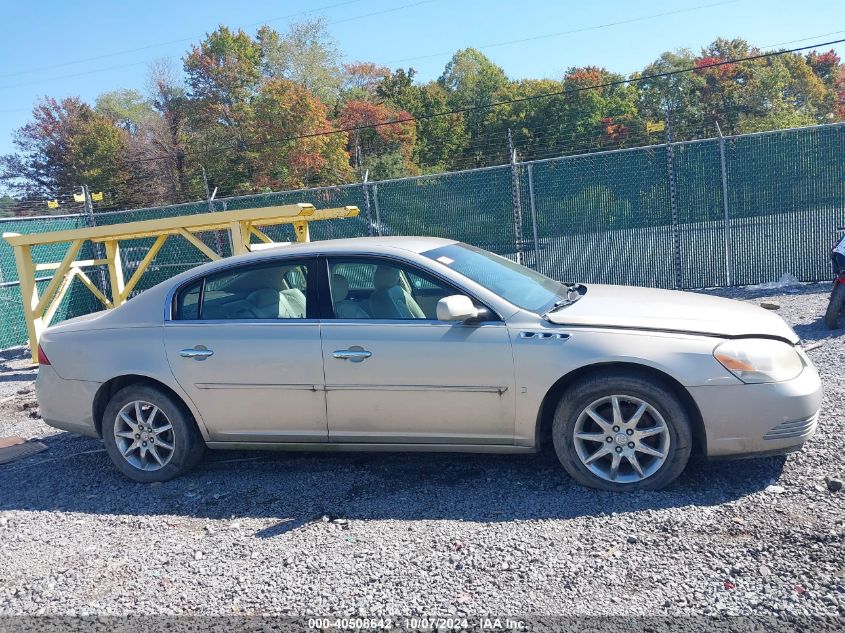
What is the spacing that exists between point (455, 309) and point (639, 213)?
8.17 metres

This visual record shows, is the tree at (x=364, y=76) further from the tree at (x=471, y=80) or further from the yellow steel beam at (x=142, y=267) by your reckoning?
the yellow steel beam at (x=142, y=267)

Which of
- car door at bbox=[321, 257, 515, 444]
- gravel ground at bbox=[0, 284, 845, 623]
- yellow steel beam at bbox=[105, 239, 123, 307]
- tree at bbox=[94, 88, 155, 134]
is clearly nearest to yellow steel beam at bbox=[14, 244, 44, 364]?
yellow steel beam at bbox=[105, 239, 123, 307]

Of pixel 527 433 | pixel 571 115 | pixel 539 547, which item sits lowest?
pixel 539 547

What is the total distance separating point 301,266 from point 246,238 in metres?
4.43

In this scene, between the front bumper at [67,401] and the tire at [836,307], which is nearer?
the front bumper at [67,401]

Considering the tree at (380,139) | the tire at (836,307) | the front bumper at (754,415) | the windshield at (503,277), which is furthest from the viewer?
the tree at (380,139)

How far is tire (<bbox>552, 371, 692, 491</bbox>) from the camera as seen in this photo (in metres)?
4.35

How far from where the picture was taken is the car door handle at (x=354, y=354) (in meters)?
4.80

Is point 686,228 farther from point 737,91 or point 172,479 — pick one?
point 737,91

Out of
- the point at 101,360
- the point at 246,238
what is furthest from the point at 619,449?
the point at 246,238

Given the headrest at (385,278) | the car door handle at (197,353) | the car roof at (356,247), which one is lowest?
the car door handle at (197,353)

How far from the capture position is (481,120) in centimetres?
3869

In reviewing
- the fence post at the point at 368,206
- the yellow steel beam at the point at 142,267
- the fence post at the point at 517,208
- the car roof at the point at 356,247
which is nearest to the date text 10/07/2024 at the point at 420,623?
the car roof at the point at 356,247

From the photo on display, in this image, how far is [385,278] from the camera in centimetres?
509
